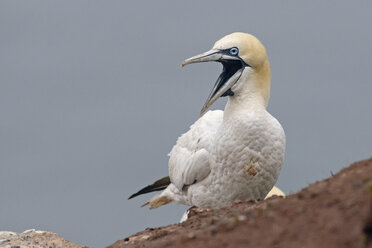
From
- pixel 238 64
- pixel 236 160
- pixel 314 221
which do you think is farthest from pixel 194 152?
pixel 314 221

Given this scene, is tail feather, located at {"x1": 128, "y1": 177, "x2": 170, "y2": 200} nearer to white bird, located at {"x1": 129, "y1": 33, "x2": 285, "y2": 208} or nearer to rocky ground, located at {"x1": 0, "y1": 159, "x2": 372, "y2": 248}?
white bird, located at {"x1": 129, "y1": 33, "x2": 285, "y2": 208}

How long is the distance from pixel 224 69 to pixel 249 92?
59 centimetres

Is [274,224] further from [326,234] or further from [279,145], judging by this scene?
[279,145]

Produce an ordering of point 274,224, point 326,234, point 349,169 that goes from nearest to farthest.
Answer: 1. point 326,234
2. point 274,224
3. point 349,169

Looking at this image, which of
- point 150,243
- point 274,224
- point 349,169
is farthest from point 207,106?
point 274,224

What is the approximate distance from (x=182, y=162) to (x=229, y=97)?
1.52 metres

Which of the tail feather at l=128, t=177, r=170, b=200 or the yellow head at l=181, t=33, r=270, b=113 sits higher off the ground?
the yellow head at l=181, t=33, r=270, b=113

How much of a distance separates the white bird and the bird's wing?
19mm

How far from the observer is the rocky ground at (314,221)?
23.6 feet

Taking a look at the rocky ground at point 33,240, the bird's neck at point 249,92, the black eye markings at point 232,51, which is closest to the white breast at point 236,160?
the bird's neck at point 249,92

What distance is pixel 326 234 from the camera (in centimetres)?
735

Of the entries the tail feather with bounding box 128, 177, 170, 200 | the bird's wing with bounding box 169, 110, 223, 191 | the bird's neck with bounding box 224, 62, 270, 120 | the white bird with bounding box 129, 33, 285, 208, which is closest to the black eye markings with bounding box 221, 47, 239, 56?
the white bird with bounding box 129, 33, 285, 208

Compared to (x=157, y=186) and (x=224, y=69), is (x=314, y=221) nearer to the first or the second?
(x=224, y=69)

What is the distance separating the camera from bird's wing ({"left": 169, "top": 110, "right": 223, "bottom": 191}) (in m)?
14.8
